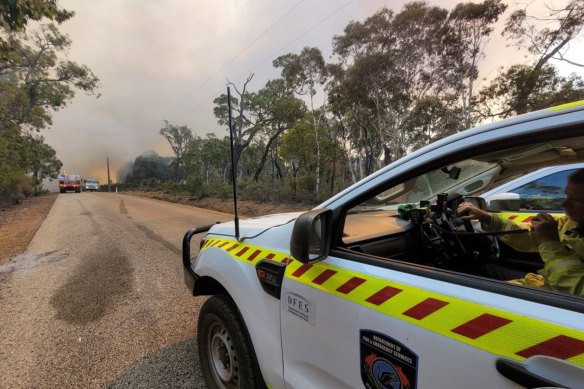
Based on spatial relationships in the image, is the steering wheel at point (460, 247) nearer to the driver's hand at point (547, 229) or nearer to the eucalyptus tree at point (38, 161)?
the driver's hand at point (547, 229)

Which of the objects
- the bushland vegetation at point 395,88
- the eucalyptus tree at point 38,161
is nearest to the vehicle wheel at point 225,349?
the bushland vegetation at point 395,88

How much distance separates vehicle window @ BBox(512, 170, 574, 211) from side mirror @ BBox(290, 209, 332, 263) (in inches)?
100

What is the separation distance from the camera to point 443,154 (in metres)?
1.25

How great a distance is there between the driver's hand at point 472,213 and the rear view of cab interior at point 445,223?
0.09 meters

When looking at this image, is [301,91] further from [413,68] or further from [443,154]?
[443,154]

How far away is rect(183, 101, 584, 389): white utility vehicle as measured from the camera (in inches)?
36.9

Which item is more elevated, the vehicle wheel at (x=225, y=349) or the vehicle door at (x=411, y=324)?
the vehicle door at (x=411, y=324)

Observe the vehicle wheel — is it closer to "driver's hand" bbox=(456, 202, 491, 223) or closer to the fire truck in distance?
"driver's hand" bbox=(456, 202, 491, 223)

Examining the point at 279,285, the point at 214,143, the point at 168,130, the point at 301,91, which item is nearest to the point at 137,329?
the point at 279,285

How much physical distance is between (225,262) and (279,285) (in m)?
0.59

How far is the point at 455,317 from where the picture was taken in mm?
1039

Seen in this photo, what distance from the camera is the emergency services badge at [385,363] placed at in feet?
3.68

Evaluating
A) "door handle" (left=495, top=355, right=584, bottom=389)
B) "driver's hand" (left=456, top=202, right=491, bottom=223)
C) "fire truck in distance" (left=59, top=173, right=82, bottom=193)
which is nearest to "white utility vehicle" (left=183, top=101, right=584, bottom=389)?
"door handle" (left=495, top=355, right=584, bottom=389)

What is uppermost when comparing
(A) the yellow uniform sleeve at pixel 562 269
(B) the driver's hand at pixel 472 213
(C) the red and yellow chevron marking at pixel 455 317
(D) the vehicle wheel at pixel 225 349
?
(B) the driver's hand at pixel 472 213
